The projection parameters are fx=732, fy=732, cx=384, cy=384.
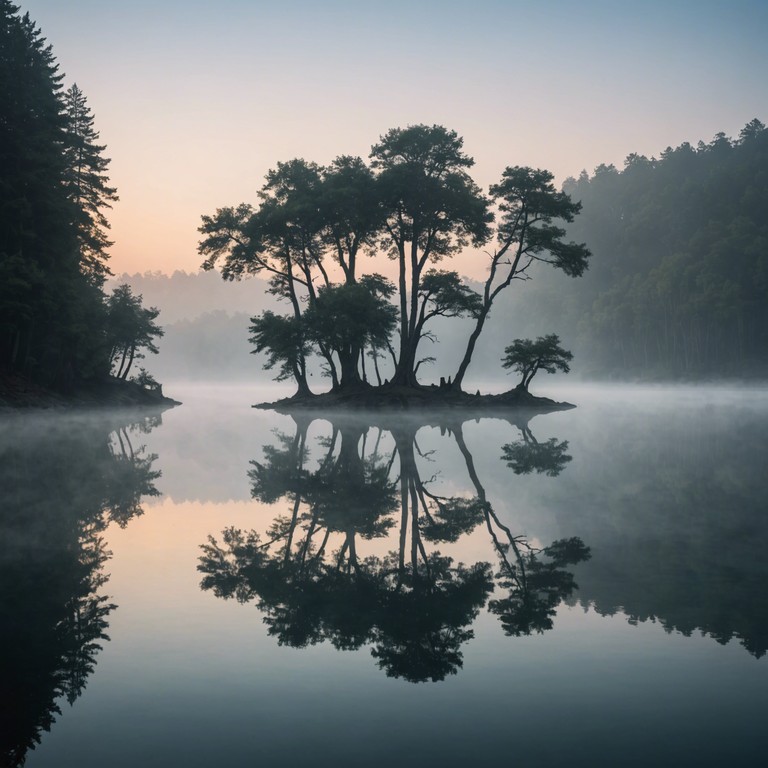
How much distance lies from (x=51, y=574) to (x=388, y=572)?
3.13 m

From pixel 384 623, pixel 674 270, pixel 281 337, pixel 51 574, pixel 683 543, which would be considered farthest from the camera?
pixel 674 270

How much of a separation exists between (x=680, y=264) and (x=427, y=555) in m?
92.0

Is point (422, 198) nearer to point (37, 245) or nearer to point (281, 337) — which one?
point (281, 337)

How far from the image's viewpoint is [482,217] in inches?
1700

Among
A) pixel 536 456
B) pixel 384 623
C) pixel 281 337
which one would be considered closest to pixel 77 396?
pixel 281 337

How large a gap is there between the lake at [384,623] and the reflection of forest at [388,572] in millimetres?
32

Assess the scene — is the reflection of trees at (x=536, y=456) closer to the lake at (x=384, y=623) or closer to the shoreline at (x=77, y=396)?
the lake at (x=384, y=623)

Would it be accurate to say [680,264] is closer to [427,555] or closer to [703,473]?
[703,473]

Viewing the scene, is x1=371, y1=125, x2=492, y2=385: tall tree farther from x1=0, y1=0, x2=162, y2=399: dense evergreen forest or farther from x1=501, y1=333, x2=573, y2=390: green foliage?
x1=0, y1=0, x2=162, y2=399: dense evergreen forest

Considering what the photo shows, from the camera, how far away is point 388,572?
6840 millimetres

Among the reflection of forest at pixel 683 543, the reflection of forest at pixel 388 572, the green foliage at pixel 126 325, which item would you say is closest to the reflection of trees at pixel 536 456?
the reflection of forest at pixel 683 543

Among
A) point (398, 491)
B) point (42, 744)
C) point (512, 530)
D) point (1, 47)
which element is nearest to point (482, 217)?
point (1, 47)

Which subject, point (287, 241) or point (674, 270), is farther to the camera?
point (674, 270)

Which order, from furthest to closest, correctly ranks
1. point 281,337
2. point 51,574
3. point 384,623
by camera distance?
point 281,337, point 51,574, point 384,623
